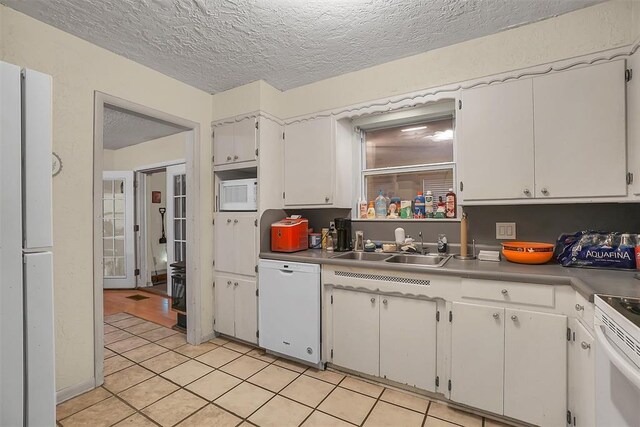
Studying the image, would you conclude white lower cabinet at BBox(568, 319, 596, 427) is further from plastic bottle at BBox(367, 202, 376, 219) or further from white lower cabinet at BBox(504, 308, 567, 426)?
plastic bottle at BBox(367, 202, 376, 219)

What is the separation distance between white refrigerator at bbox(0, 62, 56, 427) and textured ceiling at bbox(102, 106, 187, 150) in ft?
8.97

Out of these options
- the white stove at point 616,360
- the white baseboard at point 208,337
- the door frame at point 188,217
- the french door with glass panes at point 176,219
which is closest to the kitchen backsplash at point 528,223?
the door frame at point 188,217

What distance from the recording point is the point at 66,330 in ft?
6.38

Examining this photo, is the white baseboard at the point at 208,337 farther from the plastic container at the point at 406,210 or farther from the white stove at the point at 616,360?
the white stove at the point at 616,360

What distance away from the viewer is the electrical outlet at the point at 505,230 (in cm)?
211

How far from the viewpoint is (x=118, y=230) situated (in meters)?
4.81

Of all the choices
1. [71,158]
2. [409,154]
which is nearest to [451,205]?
[409,154]

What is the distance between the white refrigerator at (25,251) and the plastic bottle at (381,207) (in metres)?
2.25

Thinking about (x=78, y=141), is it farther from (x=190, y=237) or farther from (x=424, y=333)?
(x=424, y=333)

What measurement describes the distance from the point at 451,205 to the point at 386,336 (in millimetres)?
1164

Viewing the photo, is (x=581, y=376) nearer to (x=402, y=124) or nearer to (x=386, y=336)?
(x=386, y=336)

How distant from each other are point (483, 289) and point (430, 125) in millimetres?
1517

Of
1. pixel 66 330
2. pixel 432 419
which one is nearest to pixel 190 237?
pixel 66 330

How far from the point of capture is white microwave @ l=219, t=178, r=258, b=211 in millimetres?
2623
